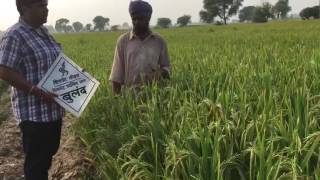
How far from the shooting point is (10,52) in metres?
3.13

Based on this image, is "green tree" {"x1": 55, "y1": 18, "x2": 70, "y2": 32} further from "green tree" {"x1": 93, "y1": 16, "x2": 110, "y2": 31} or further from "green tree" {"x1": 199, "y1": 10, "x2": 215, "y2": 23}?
"green tree" {"x1": 199, "y1": 10, "x2": 215, "y2": 23}

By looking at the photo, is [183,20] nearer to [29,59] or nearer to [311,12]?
[311,12]

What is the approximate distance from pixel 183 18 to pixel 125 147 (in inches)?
4575

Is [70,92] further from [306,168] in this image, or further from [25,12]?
[306,168]

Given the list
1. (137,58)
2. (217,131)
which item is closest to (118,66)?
(137,58)

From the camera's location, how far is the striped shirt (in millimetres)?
3143

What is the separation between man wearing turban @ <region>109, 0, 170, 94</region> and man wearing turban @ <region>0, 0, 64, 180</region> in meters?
0.96

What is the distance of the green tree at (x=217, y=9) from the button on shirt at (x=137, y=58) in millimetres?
95419

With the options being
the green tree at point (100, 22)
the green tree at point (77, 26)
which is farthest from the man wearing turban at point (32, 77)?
the green tree at point (77, 26)

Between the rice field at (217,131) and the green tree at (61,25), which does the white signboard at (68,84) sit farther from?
the green tree at (61,25)

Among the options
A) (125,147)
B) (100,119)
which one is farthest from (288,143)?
(100,119)

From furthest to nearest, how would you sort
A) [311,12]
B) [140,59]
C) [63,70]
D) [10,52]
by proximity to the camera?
[311,12] → [140,59] → [63,70] → [10,52]

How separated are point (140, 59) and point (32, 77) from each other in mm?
1264

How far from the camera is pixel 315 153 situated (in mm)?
2457
